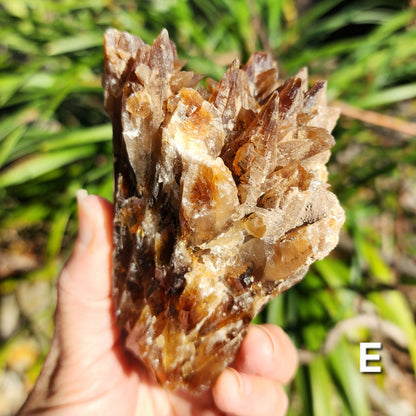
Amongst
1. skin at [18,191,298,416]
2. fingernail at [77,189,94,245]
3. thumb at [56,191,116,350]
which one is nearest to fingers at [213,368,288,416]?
skin at [18,191,298,416]

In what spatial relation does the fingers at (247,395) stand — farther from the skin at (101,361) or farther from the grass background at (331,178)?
the grass background at (331,178)

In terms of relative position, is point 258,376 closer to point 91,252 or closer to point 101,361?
point 101,361

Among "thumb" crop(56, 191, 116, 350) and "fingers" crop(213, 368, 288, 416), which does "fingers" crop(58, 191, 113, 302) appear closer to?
"thumb" crop(56, 191, 116, 350)

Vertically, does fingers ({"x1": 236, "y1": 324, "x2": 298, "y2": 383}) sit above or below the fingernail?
below

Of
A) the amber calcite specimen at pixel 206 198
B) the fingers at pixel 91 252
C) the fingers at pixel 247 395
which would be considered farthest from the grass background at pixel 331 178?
the amber calcite specimen at pixel 206 198

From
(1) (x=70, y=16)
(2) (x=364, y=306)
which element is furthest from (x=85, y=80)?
(2) (x=364, y=306)
